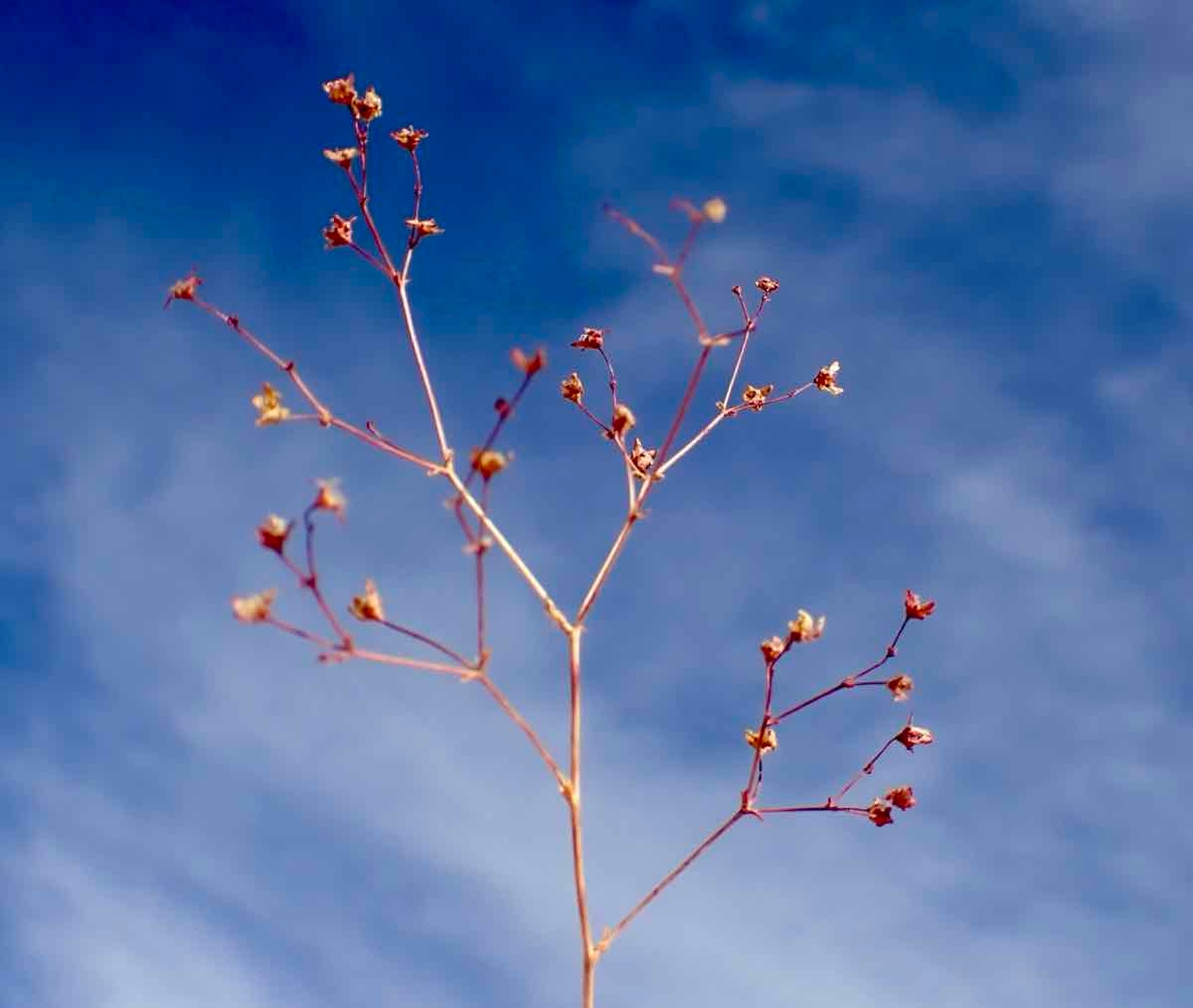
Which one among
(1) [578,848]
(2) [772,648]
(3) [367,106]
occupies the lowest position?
(1) [578,848]

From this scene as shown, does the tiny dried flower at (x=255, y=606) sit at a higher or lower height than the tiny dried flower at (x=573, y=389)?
lower

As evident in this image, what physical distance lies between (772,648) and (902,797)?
0.78 metres

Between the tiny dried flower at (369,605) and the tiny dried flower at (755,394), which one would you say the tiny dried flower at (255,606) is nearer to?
the tiny dried flower at (369,605)

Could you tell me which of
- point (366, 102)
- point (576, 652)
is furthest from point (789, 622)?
point (366, 102)

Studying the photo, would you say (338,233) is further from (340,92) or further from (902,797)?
(902,797)

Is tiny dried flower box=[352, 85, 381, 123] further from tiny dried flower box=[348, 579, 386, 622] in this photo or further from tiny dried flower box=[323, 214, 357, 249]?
tiny dried flower box=[348, 579, 386, 622]

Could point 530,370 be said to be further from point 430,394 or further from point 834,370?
point 834,370

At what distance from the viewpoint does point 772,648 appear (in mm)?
3881

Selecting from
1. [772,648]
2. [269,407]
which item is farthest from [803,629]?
[269,407]

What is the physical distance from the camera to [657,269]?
10.5 feet

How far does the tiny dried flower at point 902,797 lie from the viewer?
393 cm

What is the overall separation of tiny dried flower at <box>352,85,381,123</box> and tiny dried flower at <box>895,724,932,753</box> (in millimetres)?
3355

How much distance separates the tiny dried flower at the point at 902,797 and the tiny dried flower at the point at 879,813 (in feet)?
0.10

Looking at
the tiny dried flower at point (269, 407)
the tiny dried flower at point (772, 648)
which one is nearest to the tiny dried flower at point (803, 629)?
the tiny dried flower at point (772, 648)
